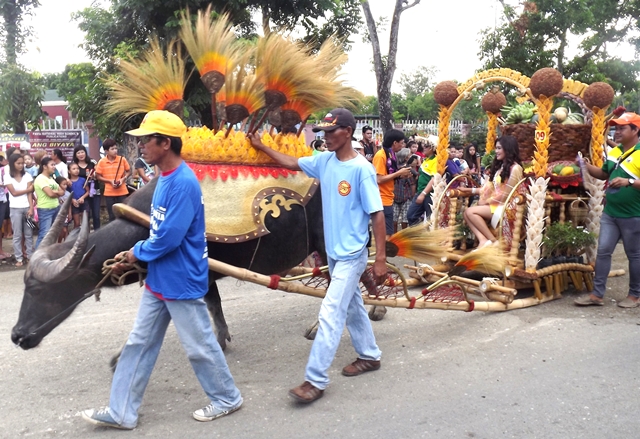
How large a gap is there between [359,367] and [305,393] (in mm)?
639

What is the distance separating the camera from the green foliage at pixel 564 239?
604 cm

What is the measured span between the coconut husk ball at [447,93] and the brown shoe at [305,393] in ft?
13.4

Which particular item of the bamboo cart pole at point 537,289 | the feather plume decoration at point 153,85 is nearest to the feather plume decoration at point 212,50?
the feather plume decoration at point 153,85

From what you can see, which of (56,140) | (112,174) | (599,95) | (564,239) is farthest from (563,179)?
(56,140)

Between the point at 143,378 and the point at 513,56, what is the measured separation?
14338 millimetres

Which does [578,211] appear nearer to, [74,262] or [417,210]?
[417,210]

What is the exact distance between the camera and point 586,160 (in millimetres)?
6363

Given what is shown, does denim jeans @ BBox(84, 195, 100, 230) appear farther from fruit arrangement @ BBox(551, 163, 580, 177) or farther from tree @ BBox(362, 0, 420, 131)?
tree @ BBox(362, 0, 420, 131)

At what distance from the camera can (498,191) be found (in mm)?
6246

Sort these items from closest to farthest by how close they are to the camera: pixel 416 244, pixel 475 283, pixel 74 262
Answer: pixel 74 262 < pixel 416 244 < pixel 475 283

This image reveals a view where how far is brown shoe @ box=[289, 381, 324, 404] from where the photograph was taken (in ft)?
12.1

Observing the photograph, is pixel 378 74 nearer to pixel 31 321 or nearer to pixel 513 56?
pixel 513 56

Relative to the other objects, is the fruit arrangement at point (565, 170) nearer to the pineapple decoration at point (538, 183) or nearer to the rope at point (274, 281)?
the pineapple decoration at point (538, 183)

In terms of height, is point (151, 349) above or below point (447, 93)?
below
